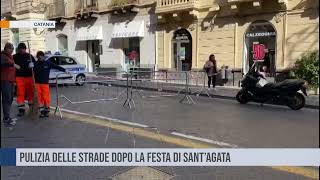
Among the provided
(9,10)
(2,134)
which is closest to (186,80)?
(9,10)

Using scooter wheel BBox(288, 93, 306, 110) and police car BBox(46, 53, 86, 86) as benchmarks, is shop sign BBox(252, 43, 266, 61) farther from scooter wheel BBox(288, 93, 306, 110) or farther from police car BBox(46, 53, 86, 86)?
police car BBox(46, 53, 86, 86)

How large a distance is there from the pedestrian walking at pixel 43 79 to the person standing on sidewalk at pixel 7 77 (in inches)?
7.0

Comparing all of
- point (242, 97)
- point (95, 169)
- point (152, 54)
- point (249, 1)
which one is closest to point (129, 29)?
point (152, 54)

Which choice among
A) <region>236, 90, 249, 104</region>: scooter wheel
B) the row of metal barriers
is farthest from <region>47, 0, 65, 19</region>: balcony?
<region>236, 90, 249, 104</region>: scooter wheel

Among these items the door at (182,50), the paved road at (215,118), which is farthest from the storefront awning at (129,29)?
the paved road at (215,118)

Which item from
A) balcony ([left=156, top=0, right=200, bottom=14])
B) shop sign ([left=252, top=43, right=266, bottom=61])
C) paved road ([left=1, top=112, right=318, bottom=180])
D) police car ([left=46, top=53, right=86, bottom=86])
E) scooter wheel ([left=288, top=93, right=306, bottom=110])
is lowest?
paved road ([left=1, top=112, right=318, bottom=180])

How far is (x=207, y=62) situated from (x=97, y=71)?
723 mm

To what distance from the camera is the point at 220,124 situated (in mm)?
7250

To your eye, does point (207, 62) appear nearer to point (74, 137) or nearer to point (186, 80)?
point (186, 80)

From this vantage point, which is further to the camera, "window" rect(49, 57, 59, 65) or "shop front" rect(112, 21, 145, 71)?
"window" rect(49, 57, 59, 65)

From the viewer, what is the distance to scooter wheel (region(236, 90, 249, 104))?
327 centimetres

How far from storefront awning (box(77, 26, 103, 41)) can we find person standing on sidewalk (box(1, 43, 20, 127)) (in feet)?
1.48

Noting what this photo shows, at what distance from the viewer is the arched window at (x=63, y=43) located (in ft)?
9.38

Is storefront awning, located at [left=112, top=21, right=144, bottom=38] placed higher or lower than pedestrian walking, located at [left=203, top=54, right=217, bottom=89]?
higher
